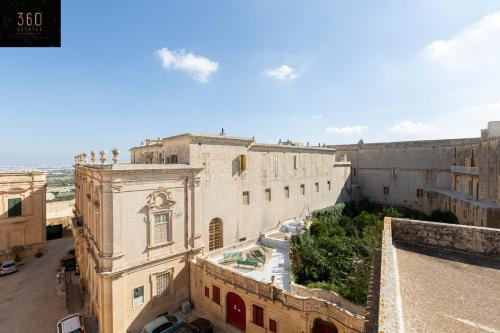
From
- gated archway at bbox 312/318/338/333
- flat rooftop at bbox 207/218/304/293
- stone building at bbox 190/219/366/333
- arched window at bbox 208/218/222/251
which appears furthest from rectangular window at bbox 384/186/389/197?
gated archway at bbox 312/318/338/333

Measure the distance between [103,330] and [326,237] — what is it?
1549cm

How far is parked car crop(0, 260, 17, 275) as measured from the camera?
82.2 feet

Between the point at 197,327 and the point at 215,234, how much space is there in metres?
6.88

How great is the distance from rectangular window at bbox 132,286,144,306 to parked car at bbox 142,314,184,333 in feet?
4.63

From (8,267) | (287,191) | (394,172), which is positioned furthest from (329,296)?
(8,267)

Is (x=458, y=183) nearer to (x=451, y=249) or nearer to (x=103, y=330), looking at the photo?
(x=451, y=249)

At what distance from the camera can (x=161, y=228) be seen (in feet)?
52.3

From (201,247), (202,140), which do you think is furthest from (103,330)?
(202,140)

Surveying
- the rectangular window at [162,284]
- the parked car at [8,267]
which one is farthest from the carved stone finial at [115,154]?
the parked car at [8,267]

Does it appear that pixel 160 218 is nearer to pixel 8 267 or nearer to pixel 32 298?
pixel 32 298

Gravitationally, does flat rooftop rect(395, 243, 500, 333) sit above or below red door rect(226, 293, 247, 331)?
above

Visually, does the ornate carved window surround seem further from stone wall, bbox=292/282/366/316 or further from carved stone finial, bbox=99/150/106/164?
stone wall, bbox=292/282/366/316

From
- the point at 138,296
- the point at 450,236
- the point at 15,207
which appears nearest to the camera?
the point at 450,236

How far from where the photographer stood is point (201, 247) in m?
17.5
